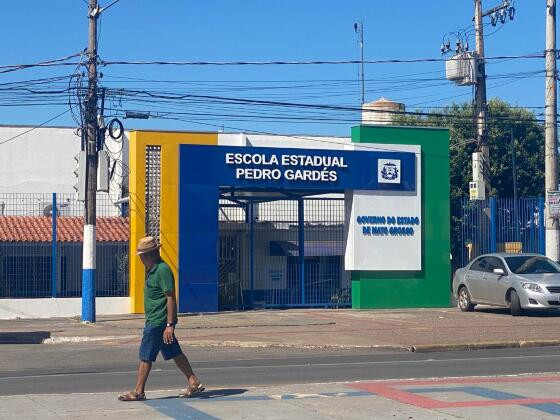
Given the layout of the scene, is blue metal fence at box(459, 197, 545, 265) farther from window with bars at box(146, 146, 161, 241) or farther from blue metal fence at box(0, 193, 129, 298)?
blue metal fence at box(0, 193, 129, 298)

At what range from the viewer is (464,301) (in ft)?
82.1

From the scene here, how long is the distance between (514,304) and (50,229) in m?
12.6

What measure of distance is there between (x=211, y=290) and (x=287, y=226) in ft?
14.4

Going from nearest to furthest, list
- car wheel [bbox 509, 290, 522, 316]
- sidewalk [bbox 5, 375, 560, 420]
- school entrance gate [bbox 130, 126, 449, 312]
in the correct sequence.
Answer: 1. sidewalk [bbox 5, 375, 560, 420]
2. car wheel [bbox 509, 290, 522, 316]
3. school entrance gate [bbox 130, 126, 449, 312]

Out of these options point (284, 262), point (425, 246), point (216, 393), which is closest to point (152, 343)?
point (216, 393)

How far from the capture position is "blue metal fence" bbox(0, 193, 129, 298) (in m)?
24.5

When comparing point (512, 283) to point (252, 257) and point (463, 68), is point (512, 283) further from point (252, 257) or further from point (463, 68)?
point (463, 68)

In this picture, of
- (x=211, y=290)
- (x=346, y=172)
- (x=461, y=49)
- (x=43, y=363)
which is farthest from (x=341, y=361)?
(x=461, y=49)

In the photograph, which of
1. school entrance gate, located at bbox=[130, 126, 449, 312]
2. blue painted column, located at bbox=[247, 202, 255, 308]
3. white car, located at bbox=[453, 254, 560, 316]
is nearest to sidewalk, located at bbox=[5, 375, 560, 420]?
white car, located at bbox=[453, 254, 560, 316]

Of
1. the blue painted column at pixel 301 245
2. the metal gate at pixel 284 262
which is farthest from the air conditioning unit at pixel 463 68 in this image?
the blue painted column at pixel 301 245

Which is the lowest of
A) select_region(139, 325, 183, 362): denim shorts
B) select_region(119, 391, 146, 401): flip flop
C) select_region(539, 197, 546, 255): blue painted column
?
select_region(119, 391, 146, 401): flip flop

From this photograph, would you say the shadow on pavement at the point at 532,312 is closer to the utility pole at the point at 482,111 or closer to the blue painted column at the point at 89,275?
the utility pole at the point at 482,111

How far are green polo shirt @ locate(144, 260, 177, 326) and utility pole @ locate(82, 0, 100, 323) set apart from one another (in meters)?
11.5

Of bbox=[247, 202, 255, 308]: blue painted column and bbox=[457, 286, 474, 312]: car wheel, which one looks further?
bbox=[247, 202, 255, 308]: blue painted column
